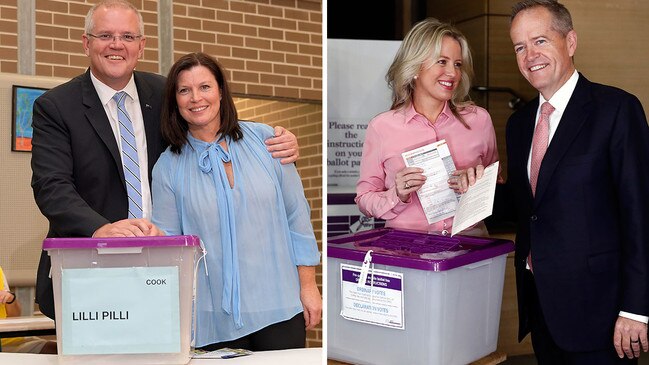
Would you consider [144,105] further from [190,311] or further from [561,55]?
[561,55]

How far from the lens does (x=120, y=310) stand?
72.2 inches

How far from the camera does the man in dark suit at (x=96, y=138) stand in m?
2.14

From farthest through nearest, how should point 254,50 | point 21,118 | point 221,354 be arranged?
point 254,50 < point 21,118 < point 221,354

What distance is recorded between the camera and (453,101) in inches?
88.5

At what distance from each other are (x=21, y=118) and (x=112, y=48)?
2122 mm

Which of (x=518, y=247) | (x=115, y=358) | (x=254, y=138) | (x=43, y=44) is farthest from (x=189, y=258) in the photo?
(x=43, y=44)

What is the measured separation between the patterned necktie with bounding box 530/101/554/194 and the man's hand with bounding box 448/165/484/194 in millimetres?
137

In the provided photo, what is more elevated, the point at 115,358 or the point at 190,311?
the point at 190,311

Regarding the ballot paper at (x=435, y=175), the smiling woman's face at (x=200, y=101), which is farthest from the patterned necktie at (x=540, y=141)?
the smiling woman's face at (x=200, y=101)

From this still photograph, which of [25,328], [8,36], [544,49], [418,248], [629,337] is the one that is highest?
[8,36]

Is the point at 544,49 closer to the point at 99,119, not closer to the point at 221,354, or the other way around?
the point at 221,354

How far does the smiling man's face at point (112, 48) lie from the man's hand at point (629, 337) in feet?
5.27

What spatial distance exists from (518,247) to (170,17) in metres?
3.25

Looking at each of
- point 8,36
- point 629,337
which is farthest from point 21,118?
point 629,337
